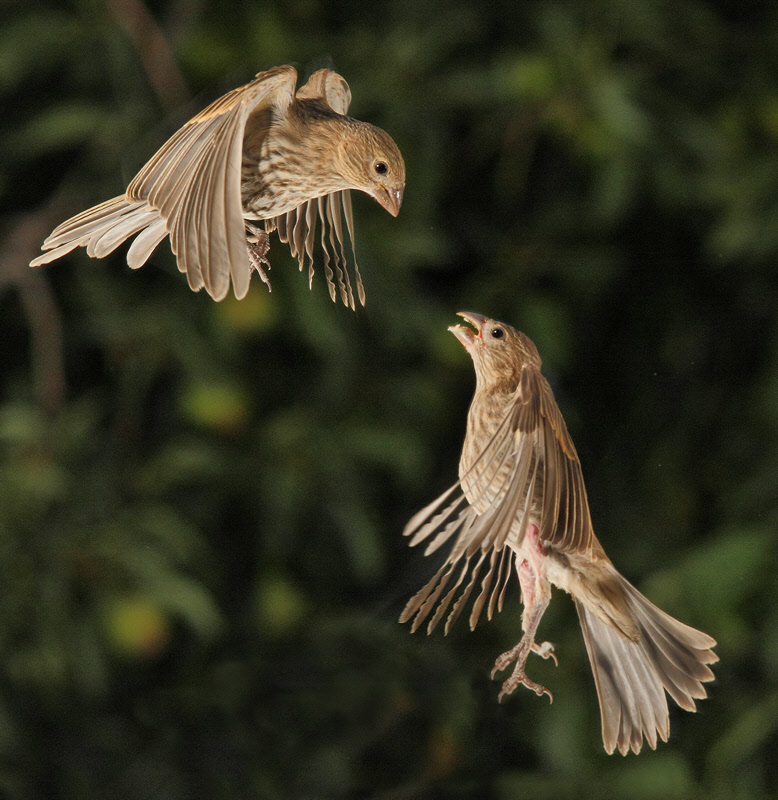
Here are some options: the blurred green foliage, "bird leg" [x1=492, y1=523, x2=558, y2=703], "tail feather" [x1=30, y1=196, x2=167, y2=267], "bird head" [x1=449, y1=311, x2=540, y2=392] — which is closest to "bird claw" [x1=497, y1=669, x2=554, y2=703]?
"bird leg" [x1=492, y1=523, x2=558, y2=703]

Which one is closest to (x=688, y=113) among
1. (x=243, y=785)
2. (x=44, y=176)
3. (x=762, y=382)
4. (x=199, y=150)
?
(x=762, y=382)

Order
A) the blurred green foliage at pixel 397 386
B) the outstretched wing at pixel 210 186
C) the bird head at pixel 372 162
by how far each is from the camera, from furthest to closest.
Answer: the blurred green foliage at pixel 397 386, the bird head at pixel 372 162, the outstretched wing at pixel 210 186

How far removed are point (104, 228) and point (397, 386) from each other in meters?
1.51

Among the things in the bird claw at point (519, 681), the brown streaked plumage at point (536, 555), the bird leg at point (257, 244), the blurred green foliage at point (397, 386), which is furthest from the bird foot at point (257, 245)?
the blurred green foliage at point (397, 386)

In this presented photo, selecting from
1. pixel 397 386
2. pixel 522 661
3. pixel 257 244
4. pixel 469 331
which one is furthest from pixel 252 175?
pixel 397 386

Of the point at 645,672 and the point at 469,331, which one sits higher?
the point at 469,331

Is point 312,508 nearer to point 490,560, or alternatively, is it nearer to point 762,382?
point 762,382

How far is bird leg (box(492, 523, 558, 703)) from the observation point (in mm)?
455

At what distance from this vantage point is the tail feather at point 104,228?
44 centimetres

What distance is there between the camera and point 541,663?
2.01 feet

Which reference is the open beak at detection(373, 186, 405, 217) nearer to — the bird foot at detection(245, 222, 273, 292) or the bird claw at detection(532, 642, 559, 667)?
the bird foot at detection(245, 222, 273, 292)

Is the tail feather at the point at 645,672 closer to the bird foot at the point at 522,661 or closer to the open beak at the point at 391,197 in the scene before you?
the bird foot at the point at 522,661

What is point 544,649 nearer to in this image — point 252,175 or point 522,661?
point 522,661

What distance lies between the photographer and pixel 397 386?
1.95m
